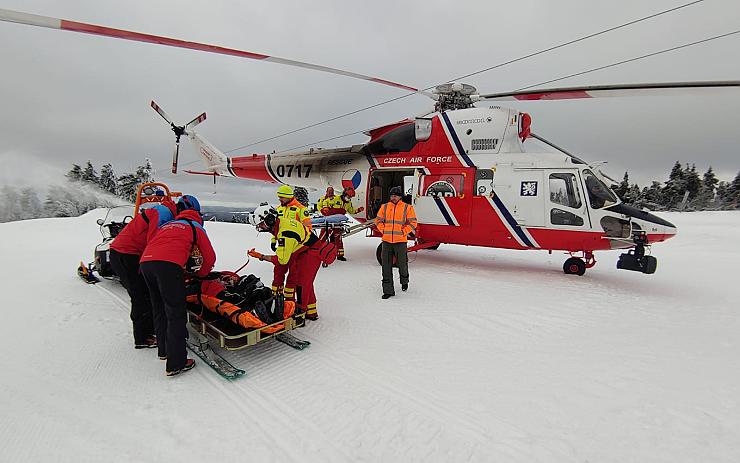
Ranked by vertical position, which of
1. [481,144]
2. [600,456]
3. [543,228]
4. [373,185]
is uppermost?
[481,144]

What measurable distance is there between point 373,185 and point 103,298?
248 inches

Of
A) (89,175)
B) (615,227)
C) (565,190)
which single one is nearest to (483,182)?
(565,190)

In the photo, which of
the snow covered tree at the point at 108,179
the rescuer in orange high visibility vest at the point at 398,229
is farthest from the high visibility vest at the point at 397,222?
the snow covered tree at the point at 108,179

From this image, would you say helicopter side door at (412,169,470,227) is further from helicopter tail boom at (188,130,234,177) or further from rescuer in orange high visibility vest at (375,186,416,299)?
helicopter tail boom at (188,130,234,177)

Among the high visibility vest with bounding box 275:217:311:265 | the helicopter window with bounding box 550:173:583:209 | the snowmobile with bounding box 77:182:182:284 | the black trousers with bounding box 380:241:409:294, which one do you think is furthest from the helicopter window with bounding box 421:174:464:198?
the snowmobile with bounding box 77:182:182:284

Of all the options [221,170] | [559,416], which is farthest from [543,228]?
[221,170]

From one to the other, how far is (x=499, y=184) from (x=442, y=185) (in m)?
1.23

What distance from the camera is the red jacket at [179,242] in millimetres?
3043

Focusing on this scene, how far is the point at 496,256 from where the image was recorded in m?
9.46

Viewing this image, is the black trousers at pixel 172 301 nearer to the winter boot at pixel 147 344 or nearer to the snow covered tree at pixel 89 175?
the winter boot at pixel 147 344

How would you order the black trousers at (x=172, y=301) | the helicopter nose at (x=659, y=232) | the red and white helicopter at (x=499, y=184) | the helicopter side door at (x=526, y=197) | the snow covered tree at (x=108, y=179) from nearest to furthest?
the black trousers at (x=172, y=301) → the helicopter nose at (x=659, y=232) → the red and white helicopter at (x=499, y=184) → the helicopter side door at (x=526, y=197) → the snow covered tree at (x=108, y=179)

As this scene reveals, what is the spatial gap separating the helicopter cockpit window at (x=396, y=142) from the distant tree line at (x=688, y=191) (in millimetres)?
37113

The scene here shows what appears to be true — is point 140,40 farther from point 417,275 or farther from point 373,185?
point 373,185

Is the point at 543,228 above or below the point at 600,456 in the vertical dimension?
above
